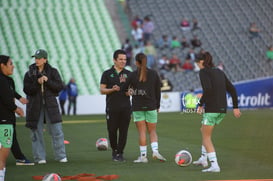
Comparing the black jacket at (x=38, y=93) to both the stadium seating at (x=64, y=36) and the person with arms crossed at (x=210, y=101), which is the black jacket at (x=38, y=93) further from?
the stadium seating at (x=64, y=36)

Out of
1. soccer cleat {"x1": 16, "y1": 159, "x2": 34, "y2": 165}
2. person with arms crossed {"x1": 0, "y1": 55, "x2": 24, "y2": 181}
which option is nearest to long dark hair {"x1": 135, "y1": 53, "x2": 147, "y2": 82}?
soccer cleat {"x1": 16, "y1": 159, "x2": 34, "y2": 165}

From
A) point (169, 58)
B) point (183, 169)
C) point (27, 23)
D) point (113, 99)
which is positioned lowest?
point (183, 169)

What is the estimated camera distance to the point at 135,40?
41.0 meters

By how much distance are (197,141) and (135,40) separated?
77.0ft

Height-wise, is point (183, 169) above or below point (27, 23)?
below

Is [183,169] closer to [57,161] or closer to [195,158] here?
[195,158]

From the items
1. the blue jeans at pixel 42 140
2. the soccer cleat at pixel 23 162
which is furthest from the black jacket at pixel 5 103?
the blue jeans at pixel 42 140

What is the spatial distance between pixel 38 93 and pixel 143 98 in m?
2.15

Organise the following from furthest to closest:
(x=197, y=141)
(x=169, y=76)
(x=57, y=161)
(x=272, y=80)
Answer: (x=169, y=76) < (x=272, y=80) < (x=197, y=141) < (x=57, y=161)

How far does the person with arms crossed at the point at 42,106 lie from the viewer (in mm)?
13500

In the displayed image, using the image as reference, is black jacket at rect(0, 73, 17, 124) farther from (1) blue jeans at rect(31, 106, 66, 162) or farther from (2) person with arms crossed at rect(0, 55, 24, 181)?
(1) blue jeans at rect(31, 106, 66, 162)

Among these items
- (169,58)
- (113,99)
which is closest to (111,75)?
(113,99)

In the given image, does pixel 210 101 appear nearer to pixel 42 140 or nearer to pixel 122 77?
pixel 122 77

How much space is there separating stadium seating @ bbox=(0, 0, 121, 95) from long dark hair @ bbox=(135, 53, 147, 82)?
2366cm
